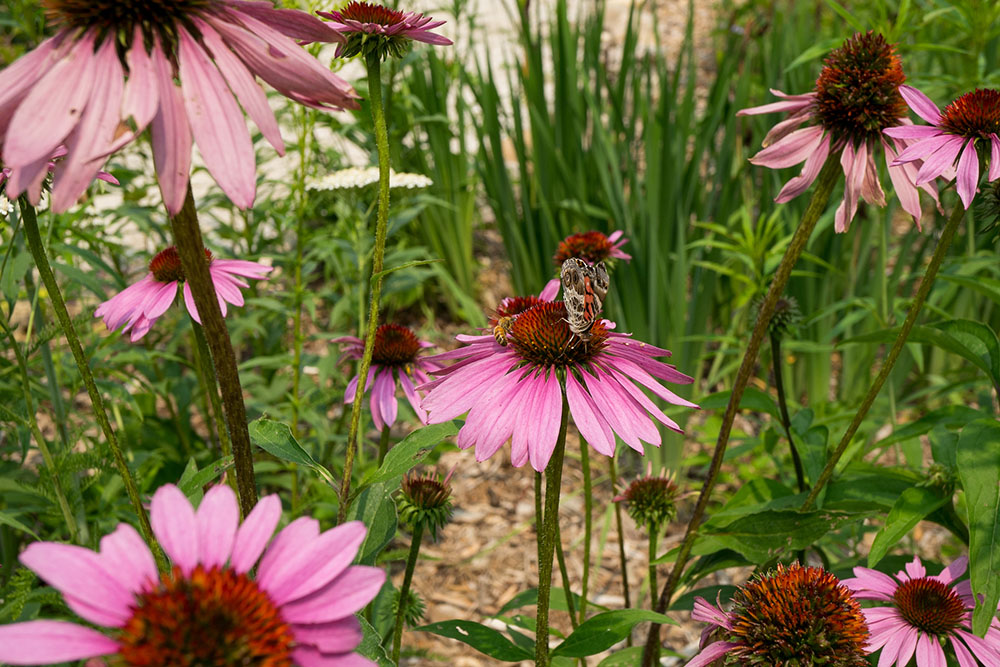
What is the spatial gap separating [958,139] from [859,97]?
142mm

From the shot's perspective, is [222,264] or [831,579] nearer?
[831,579]

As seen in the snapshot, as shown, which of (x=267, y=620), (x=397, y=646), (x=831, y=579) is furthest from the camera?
(x=397, y=646)

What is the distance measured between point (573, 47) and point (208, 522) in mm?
2521

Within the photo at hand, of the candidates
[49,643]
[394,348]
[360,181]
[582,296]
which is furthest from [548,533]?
[360,181]

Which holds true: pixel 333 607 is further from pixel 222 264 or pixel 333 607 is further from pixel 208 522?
pixel 222 264

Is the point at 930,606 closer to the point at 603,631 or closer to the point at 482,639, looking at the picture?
the point at 603,631

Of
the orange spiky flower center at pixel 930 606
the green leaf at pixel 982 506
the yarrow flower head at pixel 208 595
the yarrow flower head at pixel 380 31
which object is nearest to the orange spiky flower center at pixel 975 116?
the green leaf at pixel 982 506

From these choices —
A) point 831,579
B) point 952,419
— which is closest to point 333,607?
→ point 831,579

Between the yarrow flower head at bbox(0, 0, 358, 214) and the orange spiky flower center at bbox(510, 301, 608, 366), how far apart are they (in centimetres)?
37

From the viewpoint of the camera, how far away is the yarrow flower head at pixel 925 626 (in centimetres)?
91

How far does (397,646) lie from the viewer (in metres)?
1.03

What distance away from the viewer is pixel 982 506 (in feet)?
3.01

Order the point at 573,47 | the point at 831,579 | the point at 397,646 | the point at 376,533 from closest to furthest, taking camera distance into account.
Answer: the point at 831,579 < the point at 376,533 < the point at 397,646 < the point at 573,47

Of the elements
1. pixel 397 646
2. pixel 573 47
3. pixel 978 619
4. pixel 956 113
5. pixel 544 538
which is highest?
pixel 573 47
